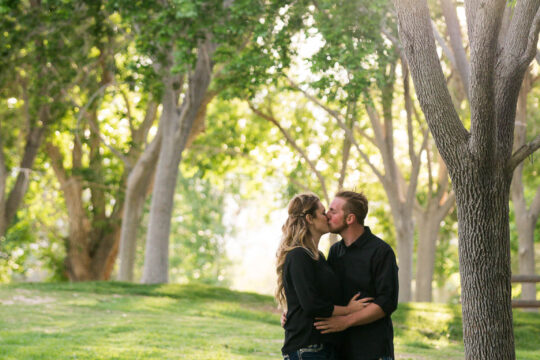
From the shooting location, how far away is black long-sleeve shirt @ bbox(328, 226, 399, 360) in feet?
15.3

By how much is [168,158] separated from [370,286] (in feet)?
54.1

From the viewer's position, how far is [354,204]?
4910 millimetres

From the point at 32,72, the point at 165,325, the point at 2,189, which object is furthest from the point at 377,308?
the point at 2,189

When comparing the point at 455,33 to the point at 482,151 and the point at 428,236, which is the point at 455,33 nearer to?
the point at 482,151

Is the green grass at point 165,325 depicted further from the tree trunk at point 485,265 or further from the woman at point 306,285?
the woman at point 306,285

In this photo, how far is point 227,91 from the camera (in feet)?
67.2

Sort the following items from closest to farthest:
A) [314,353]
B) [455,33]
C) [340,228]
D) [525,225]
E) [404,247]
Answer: [314,353], [340,228], [455,33], [525,225], [404,247]

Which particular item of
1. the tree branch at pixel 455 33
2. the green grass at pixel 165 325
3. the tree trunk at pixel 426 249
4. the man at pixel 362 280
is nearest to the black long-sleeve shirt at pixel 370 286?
the man at pixel 362 280

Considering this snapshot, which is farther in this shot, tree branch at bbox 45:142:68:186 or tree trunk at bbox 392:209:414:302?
tree branch at bbox 45:142:68:186

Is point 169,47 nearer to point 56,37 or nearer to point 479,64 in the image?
point 56,37

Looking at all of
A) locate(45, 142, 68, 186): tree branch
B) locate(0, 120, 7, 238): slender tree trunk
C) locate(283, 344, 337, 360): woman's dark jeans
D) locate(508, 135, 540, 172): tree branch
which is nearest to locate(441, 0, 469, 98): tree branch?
locate(508, 135, 540, 172): tree branch

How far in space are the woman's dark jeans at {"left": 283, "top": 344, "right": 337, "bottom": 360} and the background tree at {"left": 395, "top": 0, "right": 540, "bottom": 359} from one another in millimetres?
2814

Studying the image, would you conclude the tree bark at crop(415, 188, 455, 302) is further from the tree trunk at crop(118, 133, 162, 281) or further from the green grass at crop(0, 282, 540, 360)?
the tree trunk at crop(118, 133, 162, 281)

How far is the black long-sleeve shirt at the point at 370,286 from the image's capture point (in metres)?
4.65
